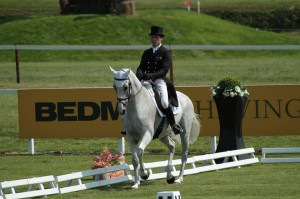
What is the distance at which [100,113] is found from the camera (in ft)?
74.6

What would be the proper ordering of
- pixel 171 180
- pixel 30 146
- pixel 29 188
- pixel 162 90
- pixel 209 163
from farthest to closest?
pixel 30 146 < pixel 209 163 < pixel 162 90 < pixel 171 180 < pixel 29 188

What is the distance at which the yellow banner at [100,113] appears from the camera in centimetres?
2227

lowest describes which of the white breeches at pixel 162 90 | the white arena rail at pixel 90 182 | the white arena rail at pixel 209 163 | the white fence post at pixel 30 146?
the white fence post at pixel 30 146

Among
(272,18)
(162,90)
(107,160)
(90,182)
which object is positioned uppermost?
(162,90)

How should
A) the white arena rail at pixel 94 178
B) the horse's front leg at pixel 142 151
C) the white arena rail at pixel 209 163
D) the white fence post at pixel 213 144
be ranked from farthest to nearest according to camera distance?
the white fence post at pixel 213 144 → the white arena rail at pixel 209 163 → the horse's front leg at pixel 142 151 → the white arena rail at pixel 94 178

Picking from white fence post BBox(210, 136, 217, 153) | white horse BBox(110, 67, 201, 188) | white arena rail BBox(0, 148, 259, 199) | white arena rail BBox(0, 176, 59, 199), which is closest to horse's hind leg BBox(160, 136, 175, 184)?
white horse BBox(110, 67, 201, 188)

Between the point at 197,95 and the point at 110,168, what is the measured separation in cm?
606

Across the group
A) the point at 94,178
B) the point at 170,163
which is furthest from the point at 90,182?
the point at 170,163

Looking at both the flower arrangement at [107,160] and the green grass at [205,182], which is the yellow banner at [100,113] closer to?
the green grass at [205,182]

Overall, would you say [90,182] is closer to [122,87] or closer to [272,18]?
[122,87]

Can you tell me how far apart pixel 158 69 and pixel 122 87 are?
1.55 m

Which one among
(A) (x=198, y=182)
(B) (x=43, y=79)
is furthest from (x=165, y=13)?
(A) (x=198, y=182)

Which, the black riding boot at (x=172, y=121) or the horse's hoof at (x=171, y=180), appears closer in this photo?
the horse's hoof at (x=171, y=180)

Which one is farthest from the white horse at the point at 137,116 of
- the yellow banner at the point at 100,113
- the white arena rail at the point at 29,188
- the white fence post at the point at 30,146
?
the white fence post at the point at 30,146
